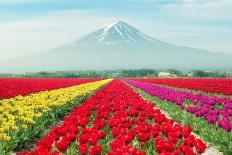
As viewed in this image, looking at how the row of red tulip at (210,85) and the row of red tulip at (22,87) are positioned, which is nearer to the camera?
the row of red tulip at (22,87)

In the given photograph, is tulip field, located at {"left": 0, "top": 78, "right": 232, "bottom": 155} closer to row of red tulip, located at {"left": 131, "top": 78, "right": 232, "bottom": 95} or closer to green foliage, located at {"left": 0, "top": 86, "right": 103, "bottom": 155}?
green foliage, located at {"left": 0, "top": 86, "right": 103, "bottom": 155}

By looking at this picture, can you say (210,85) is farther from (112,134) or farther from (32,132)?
(112,134)

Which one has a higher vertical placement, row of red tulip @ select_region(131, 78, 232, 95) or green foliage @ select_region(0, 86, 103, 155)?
green foliage @ select_region(0, 86, 103, 155)

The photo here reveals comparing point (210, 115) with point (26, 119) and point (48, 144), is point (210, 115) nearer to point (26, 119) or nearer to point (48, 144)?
point (26, 119)

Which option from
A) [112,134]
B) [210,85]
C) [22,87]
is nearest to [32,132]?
[112,134]

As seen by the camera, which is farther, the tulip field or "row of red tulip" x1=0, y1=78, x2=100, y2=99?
"row of red tulip" x1=0, y1=78, x2=100, y2=99

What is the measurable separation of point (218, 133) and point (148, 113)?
1.96 metres

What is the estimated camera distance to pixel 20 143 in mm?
9281

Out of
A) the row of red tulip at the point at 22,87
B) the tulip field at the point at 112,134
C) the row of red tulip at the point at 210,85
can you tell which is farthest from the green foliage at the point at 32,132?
the row of red tulip at the point at 210,85

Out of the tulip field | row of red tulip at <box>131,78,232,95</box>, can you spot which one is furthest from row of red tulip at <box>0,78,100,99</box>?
row of red tulip at <box>131,78,232,95</box>

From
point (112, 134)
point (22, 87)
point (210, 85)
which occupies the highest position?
point (112, 134)

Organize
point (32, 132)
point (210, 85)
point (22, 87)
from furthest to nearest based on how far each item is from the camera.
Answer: point (210, 85) < point (22, 87) < point (32, 132)

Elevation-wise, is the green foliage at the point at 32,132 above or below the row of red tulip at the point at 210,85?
above

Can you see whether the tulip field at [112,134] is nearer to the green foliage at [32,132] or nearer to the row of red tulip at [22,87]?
the green foliage at [32,132]
